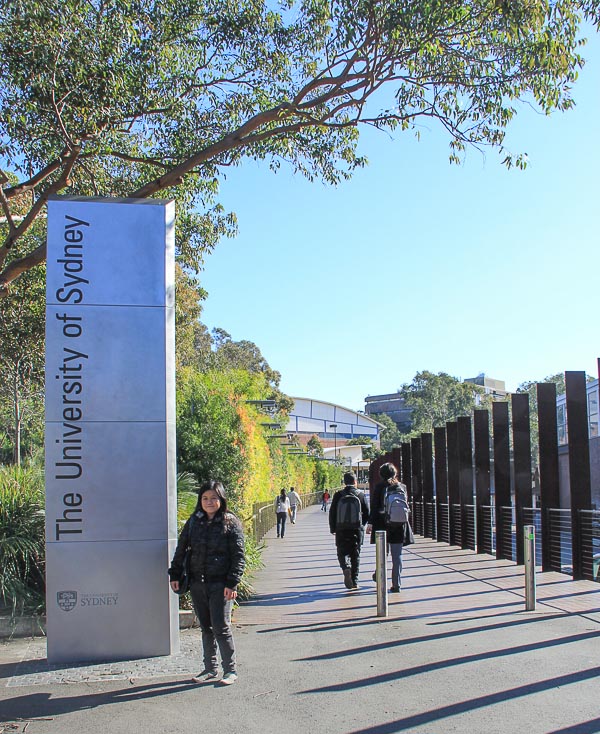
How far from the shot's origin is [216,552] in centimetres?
648

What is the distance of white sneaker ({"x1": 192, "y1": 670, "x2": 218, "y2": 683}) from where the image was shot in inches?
254

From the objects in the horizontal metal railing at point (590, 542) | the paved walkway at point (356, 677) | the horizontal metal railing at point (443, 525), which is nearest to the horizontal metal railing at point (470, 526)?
the horizontal metal railing at point (443, 525)

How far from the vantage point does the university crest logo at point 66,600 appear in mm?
7180

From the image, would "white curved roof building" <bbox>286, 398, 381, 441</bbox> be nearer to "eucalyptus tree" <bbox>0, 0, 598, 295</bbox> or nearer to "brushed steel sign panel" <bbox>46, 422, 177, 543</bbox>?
"eucalyptus tree" <bbox>0, 0, 598, 295</bbox>

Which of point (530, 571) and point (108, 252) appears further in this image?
point (530, 571)

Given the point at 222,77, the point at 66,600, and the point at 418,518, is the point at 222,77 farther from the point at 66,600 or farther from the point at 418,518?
the point at 418,518

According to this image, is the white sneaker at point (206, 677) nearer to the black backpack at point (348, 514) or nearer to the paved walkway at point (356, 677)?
the paved walkway at point (356, 677)

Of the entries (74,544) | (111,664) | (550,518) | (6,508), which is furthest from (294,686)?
(550,518)

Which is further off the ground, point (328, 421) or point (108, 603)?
point (328, 421)

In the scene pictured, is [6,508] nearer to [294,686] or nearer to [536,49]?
[294,686]

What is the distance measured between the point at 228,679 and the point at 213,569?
86 centimetres

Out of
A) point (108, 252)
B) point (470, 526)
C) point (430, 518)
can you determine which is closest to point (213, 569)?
point (108, 252)

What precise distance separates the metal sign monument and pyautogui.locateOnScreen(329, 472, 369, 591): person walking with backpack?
14.7 feet

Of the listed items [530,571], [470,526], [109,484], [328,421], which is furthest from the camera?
[328,421]
